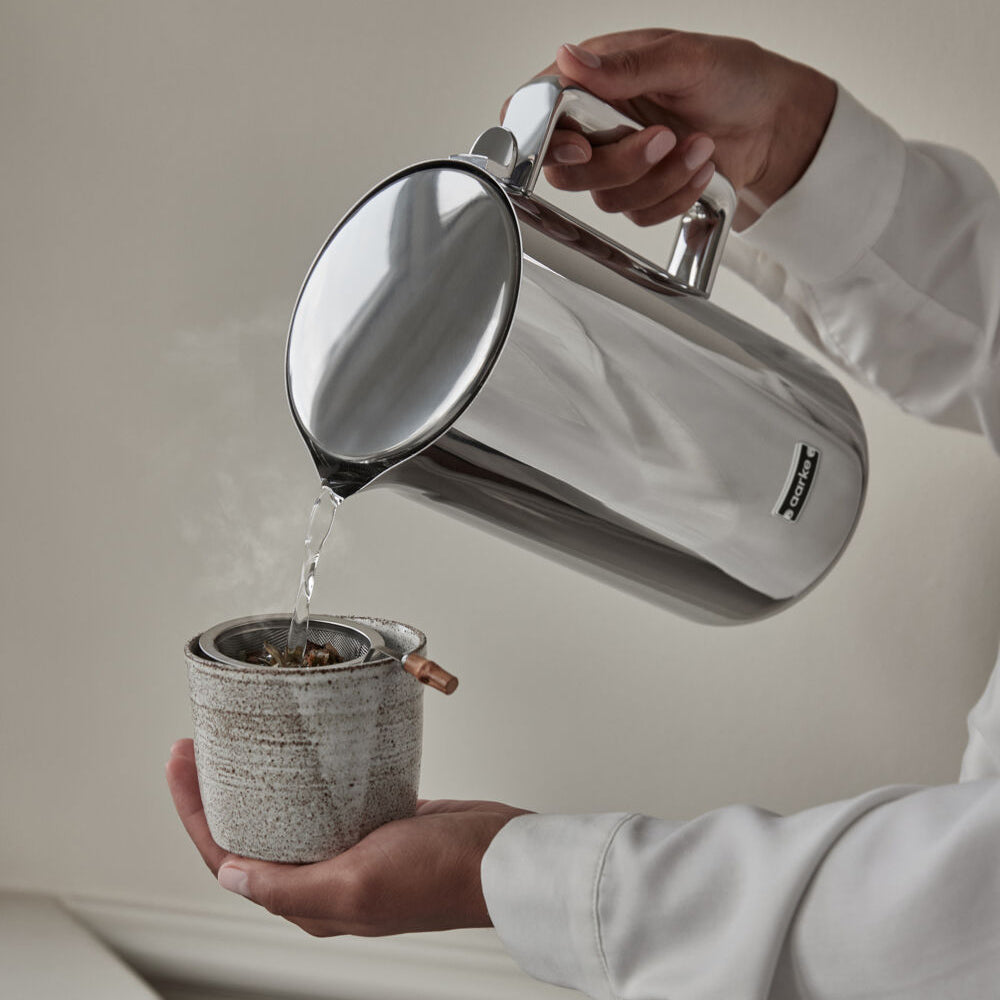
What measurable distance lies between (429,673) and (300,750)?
0.21 ft

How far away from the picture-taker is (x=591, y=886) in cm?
44

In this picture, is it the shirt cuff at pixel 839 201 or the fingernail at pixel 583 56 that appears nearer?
the fingernail at pixel 583 56

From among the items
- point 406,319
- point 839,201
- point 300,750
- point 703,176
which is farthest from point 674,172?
point 300,750

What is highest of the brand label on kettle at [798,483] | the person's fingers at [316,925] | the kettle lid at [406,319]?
the kettle lid at [406,319]

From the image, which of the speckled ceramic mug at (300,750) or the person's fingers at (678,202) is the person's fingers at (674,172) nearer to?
the person's fingers at (678,202)

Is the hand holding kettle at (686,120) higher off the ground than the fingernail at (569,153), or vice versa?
the hand holding kettle at (686,120)

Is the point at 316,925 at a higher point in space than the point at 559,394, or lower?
lower

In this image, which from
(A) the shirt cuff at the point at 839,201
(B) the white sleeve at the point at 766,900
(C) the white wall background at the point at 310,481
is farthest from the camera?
(C) the white wall background at the point at 310,481

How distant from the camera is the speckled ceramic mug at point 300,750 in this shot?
0.44 meters

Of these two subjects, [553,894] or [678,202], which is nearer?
[553,894]

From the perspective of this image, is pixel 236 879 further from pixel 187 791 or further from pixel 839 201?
pixel 839 201

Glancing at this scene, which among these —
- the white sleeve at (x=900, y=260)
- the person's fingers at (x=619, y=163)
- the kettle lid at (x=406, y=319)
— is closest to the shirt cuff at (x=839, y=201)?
the white sleeve at (x=900, y=260)

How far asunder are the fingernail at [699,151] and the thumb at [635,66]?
3 centimetres

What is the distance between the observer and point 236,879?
48 centimetres
